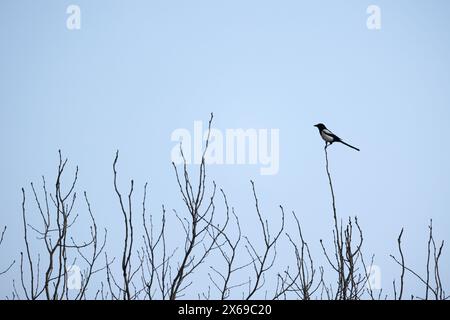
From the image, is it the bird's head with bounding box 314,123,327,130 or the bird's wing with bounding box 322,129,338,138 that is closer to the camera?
the bird's wing with bounding box 322,129,338,138

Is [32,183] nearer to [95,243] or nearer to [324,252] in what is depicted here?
[95,243]

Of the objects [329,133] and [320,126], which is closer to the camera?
[329,133]

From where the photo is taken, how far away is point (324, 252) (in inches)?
140

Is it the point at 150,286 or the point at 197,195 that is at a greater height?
the point at 197,195

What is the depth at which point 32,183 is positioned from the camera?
10.7 feet

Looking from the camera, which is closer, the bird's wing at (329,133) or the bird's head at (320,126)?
the bird's wing at (329,133)
